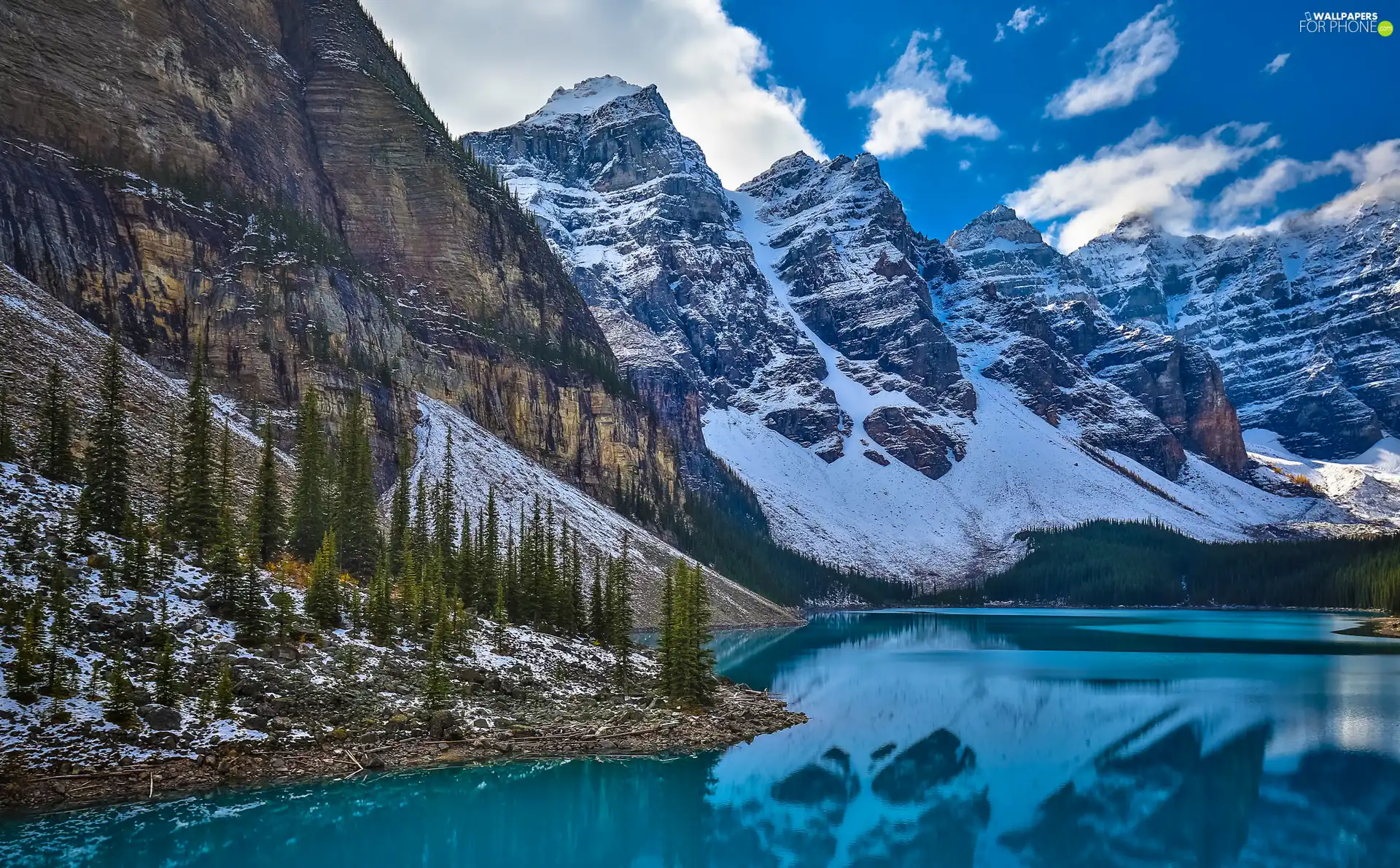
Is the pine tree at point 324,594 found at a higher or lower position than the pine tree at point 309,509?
lower

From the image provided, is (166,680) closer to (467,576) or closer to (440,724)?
(440,724)

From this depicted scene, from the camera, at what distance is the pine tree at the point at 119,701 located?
90.3 feet

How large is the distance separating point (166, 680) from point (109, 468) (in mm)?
13318

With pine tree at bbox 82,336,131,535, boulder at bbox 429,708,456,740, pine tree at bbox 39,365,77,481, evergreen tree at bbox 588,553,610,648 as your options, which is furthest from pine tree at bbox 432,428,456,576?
pine tree at bbox 39,365,77,481

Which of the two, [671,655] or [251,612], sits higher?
[251,612]

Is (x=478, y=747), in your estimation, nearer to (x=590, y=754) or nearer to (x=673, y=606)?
(x=590, y=754)

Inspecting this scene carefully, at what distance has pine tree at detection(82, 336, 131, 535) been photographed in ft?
120

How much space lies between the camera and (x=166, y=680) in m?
29.0

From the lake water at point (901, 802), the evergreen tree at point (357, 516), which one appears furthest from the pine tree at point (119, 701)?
the evergreen tree at point (357, 516)

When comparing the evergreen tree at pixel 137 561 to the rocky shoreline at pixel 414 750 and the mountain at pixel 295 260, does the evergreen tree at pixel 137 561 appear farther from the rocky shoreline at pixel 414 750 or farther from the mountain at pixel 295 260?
the mountain at pixel 295 260

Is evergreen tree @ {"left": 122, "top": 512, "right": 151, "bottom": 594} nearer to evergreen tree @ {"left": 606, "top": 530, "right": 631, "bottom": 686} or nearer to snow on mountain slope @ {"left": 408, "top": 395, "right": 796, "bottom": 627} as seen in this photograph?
evergreen tree @ {"left": 606, "top": 530, "right": 631, "bottom": 686}

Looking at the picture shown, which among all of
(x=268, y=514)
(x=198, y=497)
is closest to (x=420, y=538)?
(x=268, y=514)

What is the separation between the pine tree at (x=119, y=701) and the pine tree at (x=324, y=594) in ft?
35.2

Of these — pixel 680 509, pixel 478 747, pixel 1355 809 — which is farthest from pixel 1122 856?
pixel 680 509
